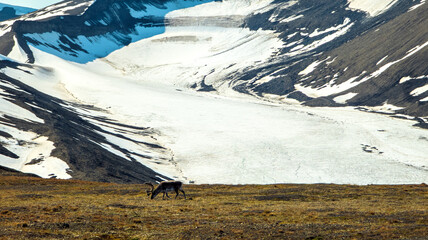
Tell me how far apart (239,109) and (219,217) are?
99.7 metres

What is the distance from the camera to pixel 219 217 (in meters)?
21.3

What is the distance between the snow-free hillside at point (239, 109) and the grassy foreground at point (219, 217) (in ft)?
86.3

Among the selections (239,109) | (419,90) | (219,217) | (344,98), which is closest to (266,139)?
(239,109)

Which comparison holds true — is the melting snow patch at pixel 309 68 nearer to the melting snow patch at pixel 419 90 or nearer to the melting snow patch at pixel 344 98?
the melting snow patch at pixel 344 98

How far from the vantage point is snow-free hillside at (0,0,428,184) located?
67.7 meters

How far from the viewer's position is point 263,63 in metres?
182

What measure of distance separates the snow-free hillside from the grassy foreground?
26.3 metres

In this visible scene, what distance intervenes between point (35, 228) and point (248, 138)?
74.9 meters

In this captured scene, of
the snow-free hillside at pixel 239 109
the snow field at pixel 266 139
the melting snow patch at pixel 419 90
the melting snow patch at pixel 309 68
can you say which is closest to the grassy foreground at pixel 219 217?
the snow-free hillside at pixel 239 109

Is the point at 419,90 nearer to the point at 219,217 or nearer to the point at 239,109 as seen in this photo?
the point at 239,109

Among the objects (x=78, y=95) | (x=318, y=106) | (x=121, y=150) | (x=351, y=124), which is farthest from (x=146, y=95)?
(x=121, y=150)

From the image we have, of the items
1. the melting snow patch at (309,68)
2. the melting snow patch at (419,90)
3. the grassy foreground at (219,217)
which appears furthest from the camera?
the melting snow patch at (309,68)

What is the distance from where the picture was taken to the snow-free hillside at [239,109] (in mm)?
67688

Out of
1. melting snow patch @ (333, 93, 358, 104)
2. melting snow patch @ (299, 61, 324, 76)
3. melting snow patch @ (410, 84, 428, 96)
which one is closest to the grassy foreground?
melting snow patch @ (410, 84, 428, 96)
